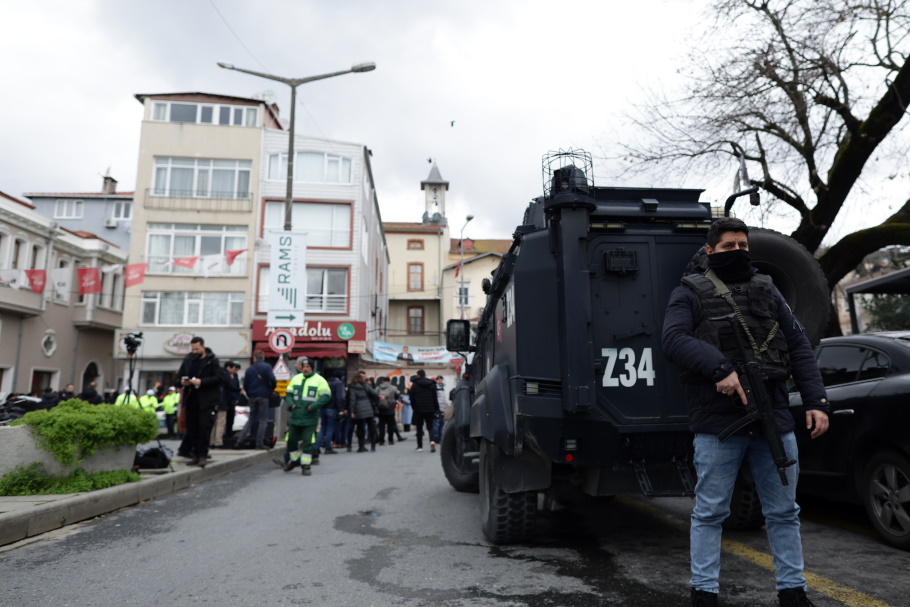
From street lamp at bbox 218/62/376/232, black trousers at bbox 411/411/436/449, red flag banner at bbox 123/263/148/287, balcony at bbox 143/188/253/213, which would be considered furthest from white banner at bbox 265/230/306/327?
balcony at bbox 143/188/253/213

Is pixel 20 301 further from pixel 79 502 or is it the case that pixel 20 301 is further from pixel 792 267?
pixel 792 267

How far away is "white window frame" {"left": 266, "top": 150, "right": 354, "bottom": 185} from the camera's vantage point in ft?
107

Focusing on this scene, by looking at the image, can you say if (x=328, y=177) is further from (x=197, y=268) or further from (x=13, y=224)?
(x=13, y=224)

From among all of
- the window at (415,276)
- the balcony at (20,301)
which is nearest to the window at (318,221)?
the balcony at (20,301)

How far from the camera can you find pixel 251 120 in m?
33.2

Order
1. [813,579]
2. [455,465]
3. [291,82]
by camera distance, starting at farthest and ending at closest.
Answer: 1. [291,82]
2. [455,465]
3. [813,579]

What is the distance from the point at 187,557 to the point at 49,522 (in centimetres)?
172

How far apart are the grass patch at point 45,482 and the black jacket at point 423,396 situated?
8.28 meters

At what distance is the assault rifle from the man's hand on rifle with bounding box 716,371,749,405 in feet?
0.18

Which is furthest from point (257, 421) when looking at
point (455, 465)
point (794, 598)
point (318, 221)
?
point (318, 221)

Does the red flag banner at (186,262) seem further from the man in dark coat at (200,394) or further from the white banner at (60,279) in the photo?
the man in dark coat at (200,394)

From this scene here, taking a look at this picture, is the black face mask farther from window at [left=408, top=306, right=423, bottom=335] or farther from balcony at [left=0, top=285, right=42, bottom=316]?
window at [left=408, top=306, right=423, bottom=335]

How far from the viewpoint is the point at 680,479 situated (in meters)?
4.23

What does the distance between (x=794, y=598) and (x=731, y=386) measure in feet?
3.22
